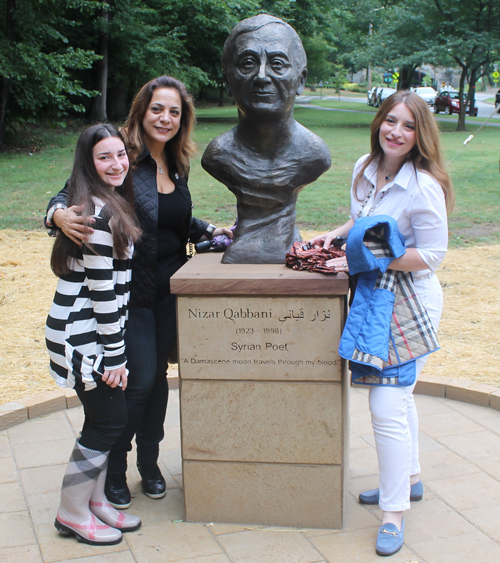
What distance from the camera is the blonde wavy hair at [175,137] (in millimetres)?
3166

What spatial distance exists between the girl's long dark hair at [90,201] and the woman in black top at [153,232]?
7.1 inches

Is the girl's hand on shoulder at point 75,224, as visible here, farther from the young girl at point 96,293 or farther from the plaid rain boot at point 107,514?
the plaid rain boot at point 107,514

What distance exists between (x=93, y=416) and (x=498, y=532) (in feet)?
6.47

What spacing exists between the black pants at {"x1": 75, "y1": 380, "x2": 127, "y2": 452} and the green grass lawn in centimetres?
354

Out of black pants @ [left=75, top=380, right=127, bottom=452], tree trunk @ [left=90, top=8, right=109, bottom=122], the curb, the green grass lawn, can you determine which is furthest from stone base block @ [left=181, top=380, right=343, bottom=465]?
tree trunk @ [left=90, top=8, right=109, bottom=122]

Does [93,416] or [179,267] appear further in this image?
[179,267]

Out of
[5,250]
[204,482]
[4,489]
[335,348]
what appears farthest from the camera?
[5,250]

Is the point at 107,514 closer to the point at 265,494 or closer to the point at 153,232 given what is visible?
the point at 265,494

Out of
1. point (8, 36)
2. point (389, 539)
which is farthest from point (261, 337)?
point (8, 36)

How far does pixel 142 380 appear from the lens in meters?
3.18

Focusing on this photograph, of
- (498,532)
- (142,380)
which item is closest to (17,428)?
(142,380)

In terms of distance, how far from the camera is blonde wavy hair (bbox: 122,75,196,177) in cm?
317

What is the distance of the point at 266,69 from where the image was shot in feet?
10.5

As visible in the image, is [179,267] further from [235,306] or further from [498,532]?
[498,532]
